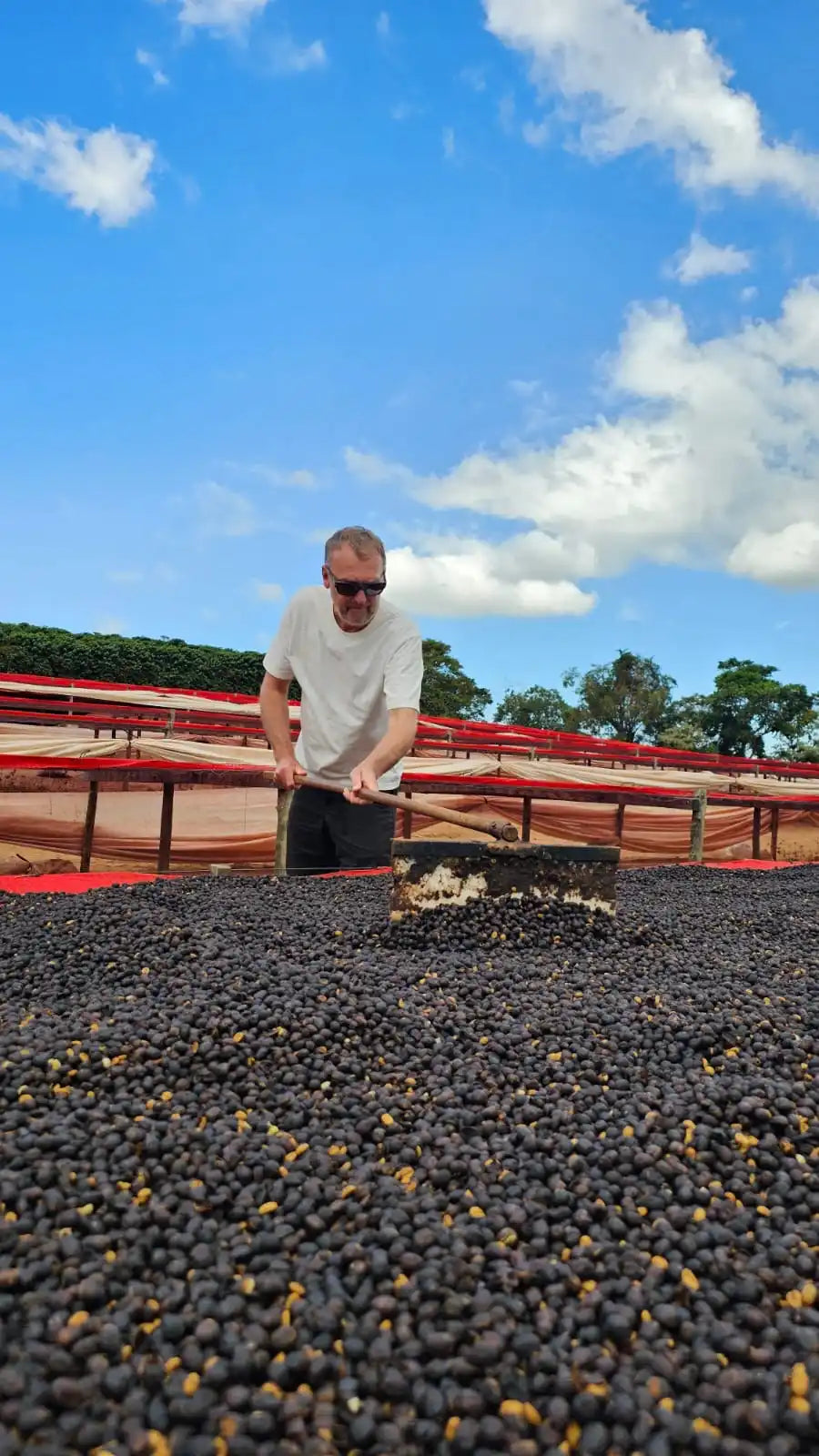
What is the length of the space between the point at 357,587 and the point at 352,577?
0.04 m

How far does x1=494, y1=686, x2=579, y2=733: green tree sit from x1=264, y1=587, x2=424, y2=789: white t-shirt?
41087 mm

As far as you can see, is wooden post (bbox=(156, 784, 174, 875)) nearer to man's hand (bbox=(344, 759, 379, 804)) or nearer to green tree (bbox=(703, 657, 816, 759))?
man's hand (bbox=(344, 759, 379, 804))

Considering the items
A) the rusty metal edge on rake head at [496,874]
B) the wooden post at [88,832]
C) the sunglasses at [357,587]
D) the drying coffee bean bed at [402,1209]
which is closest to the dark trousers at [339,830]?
the rusty metal edge on rake head at [496,874]

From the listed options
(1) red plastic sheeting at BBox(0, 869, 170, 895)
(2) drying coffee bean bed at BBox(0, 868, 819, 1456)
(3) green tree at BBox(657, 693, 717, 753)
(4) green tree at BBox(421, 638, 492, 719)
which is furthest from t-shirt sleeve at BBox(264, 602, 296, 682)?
(3) green tree at BBox(657, 693, 717, 753)

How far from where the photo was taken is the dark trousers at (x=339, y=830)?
409 centimetres

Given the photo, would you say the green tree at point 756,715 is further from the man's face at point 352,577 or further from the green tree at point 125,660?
the man's face at point 352,577

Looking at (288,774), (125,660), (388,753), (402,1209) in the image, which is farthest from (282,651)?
(125,660)

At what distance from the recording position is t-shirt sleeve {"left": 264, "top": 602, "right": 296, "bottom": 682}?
3992mm

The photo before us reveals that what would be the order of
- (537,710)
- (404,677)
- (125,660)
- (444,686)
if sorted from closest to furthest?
(404,677) → (125,660) → (444,686) → (537,710)

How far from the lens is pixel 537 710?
161 feet

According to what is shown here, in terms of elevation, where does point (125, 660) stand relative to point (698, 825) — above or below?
above

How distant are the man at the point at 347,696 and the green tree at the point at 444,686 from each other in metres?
23.7

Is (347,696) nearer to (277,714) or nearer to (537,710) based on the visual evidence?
(277,714)

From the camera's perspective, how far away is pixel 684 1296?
1.38 metres
